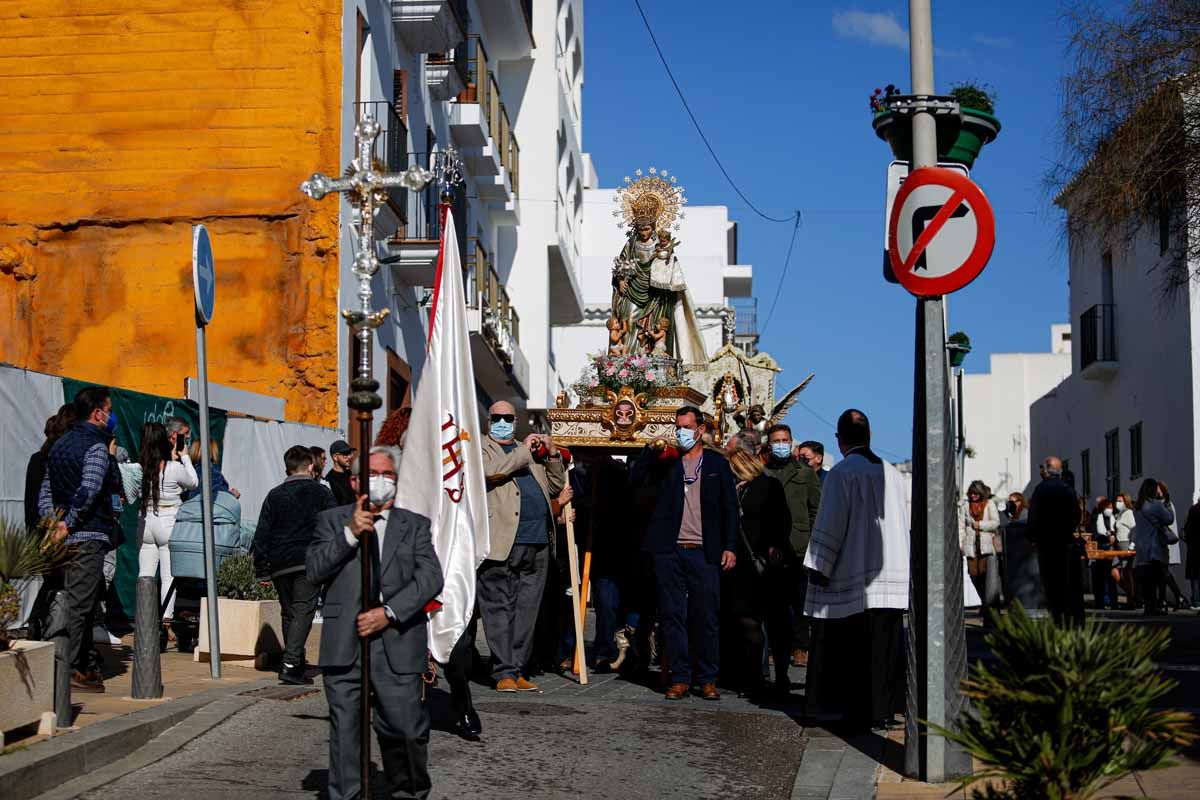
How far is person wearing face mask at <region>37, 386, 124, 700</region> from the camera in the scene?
418 inches

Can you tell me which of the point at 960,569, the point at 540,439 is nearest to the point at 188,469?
the point at 540,439

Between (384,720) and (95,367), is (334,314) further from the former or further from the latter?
(384,720)

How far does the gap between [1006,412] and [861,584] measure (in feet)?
209

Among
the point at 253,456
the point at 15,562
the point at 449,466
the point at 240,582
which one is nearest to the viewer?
the point at 15,562

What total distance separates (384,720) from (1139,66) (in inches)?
454

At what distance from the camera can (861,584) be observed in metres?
10.3

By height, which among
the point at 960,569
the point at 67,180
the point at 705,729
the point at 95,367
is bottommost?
the point at 705,729

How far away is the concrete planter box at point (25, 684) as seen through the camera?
27.6ft

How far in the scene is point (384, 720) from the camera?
7551 mm

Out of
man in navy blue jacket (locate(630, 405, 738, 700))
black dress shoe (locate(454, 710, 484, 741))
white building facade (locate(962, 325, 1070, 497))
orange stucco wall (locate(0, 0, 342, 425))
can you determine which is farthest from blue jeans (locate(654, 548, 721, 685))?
white building facade (locate(962, 325, 1070, 497))

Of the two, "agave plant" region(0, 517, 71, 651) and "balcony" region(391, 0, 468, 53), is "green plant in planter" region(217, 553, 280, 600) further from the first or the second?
"balcony" region(391, 0, 468, 53)

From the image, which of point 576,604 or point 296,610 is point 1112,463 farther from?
point 296,610

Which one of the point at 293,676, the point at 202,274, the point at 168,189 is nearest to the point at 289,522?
the point at 293,676

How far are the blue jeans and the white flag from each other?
2698 millimetres
